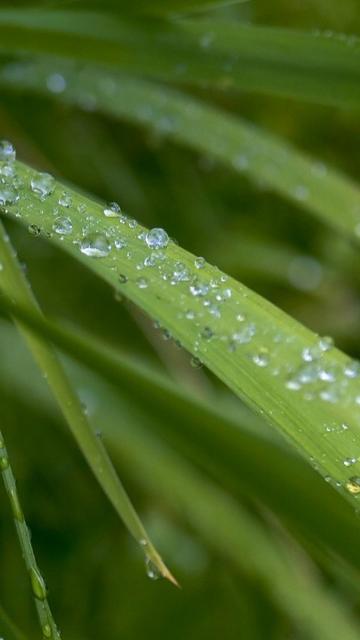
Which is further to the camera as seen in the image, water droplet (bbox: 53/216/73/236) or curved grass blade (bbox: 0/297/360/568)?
water droplet (bbox: 53/216/73/236)

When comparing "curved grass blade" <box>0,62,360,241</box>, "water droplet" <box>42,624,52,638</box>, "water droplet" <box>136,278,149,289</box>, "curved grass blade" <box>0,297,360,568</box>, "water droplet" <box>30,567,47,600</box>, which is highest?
"curved grass blade" <box>0,62,360,241</box>

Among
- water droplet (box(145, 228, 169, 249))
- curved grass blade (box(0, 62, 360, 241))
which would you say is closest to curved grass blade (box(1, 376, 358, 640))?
curved grass blade (box(0, 62, 360, 241))

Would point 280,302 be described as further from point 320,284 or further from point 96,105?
point 96,105

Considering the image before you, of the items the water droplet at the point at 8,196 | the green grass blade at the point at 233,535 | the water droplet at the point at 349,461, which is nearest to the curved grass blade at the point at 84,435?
the water droplet at the point at 8,196

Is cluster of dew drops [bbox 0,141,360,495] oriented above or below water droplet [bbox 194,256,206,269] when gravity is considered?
below

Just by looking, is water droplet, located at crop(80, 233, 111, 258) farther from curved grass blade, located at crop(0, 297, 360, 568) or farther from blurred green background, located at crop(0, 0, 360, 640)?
blurred green background, located at crop(0, 0, 360, 640)

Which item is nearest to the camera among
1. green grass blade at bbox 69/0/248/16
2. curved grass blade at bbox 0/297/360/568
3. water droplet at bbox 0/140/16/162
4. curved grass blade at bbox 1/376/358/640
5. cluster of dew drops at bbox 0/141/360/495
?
curved grass blade at bbox 0/297/360/568

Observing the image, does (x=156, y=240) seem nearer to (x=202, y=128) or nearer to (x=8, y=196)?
(x=8, y=196)
